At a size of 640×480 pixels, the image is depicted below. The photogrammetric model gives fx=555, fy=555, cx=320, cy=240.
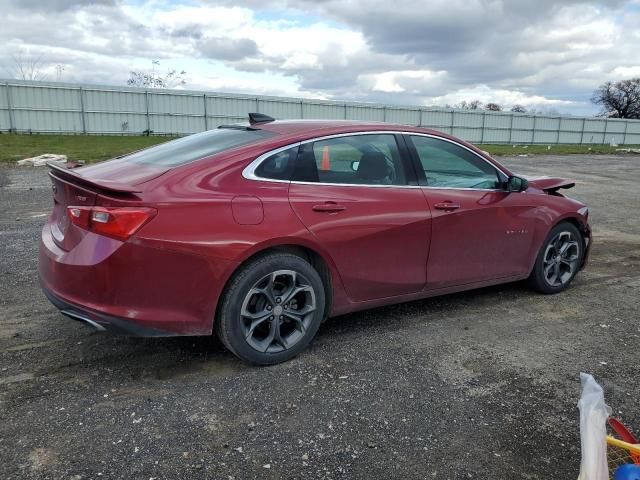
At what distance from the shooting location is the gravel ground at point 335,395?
266 centimetres

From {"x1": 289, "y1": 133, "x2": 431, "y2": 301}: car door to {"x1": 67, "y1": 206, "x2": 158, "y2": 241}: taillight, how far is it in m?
0.93

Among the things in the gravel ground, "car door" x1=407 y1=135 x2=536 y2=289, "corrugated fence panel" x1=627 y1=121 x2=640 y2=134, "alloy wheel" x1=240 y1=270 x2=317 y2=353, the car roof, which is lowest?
the gravel ground

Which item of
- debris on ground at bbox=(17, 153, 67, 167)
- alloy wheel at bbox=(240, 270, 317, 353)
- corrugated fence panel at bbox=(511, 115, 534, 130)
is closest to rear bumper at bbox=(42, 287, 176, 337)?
alloy wheel at bbox=(240, 270, 317, 353)

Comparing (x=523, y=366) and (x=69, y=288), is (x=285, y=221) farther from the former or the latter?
(x=523, y=366)

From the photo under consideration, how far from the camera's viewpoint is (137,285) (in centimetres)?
312

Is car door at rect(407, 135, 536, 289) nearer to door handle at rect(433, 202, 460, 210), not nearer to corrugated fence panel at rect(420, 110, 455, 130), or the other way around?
door handle at rect(433, 202, 460, 210)

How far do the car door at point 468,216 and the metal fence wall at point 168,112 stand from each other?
2939 centimetres

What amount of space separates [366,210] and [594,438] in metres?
2.13

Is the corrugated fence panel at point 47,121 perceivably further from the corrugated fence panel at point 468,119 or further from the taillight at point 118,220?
the taillight at point 118,220

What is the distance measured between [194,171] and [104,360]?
4.59ft

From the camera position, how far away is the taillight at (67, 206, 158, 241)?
3072 mm

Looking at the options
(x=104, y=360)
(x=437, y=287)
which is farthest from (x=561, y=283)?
(x=104, y=360)

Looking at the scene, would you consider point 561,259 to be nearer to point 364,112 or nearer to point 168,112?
point 168,112

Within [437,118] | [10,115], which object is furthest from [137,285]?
[437,118]
